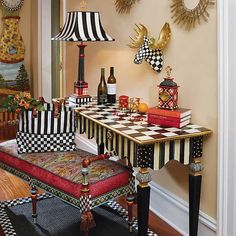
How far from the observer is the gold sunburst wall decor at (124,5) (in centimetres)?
311

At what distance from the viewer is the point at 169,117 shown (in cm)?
235

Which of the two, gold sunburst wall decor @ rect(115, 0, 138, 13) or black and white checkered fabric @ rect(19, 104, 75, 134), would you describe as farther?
gold sunburst wall decor @ rect(115, 0, 138, 13)

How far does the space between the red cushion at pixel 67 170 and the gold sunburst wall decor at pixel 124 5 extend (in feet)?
4.07

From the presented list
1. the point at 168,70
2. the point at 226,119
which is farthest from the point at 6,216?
the point at 226,119

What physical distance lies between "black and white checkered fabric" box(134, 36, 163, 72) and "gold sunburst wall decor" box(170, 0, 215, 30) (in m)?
0.28

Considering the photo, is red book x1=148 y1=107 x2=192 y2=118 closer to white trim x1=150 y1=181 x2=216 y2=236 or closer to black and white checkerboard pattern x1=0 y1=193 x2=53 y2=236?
white trim x1=150 y1=181 x2=216 y2=236

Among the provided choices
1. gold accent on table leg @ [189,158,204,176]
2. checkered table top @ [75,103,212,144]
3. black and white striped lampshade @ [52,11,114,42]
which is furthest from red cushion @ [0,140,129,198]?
black and white striped lampshade @ [52,11,114,42]

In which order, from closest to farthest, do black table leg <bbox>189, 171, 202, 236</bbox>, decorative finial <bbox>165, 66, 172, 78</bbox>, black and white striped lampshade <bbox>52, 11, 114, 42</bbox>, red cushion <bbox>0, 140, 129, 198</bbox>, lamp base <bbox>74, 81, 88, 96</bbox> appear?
red cushion <bbox>0, 140, 129, 198</bbox>
black table leg <bbox>189, 171, 202, 236</bbox>
decorative finial <bbox>165, 66, 172, 78</bbox>
black and white striped lampshade <bbox>52, 11, 114, 42</bbox>
lamp base <bbox>74, 81, 88, 96</bbox>

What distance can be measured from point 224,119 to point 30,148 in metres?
1.34

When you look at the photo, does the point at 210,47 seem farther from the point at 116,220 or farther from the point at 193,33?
the point at 116,220

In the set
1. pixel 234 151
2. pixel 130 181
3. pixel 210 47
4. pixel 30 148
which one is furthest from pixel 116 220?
pixel 210 47

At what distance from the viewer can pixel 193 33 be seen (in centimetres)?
244

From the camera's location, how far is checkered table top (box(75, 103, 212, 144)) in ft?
7.07

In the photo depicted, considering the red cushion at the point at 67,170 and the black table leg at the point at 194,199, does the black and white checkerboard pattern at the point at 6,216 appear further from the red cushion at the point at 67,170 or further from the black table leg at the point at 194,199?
the black table leg at the point at 194,199
